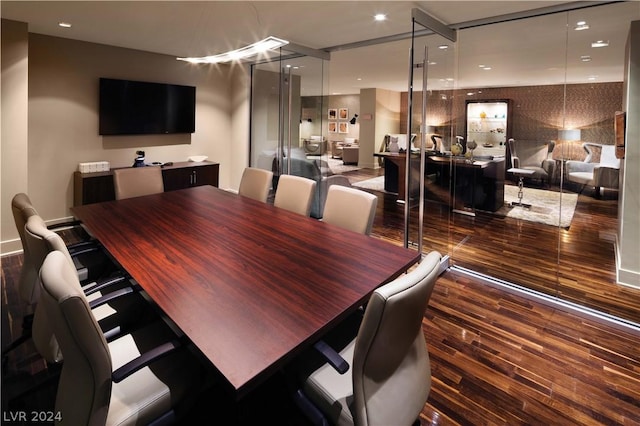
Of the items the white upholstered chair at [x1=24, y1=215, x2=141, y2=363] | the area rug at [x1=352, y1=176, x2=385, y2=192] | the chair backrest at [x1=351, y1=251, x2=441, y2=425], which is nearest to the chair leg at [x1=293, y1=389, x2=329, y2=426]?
the chair backrest at [x1=351, y1=251, x2=441, y2=425]

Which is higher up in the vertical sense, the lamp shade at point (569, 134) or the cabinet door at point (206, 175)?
the lamp shade at point (569, 134)

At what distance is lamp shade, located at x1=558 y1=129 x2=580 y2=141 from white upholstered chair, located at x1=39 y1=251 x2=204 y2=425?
3309 millimetres

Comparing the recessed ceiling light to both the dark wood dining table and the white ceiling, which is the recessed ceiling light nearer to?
the white ceiling

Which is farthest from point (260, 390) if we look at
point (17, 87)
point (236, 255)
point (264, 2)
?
point (17, 87)

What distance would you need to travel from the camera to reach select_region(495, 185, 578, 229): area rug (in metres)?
3.15

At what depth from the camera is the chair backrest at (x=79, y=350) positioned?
104 centimetres

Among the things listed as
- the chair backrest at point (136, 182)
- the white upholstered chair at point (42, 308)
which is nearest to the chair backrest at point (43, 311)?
the white upholstered chair at point (42, 308)

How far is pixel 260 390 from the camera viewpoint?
1926mm

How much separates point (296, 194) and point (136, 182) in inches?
66.8

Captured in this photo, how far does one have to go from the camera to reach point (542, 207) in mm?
3486

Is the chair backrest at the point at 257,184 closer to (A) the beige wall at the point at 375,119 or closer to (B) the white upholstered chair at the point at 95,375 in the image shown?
(B) the white upholstered chair at the point at 95,375

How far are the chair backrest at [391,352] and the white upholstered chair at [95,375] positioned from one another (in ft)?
2.08

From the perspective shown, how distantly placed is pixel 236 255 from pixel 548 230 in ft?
11.2

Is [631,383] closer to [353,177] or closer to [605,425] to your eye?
[605,425]
